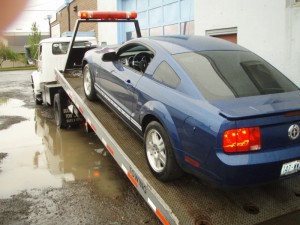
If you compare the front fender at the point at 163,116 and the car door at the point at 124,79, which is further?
the car door at the point at 124,79

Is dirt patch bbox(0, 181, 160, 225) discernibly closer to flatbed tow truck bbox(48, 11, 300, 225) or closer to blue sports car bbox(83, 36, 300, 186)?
flatbed tow truck bbox(48, 11, 300, 225)

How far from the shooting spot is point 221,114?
2.78m

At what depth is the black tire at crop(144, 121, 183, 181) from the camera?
336 cm

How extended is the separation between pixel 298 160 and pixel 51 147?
208 inches

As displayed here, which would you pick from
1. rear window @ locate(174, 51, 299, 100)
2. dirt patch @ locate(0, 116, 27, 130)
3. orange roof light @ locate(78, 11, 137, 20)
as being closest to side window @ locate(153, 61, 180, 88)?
rear window @ locate(174, 51, 299, 100)

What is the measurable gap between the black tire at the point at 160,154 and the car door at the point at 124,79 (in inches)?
23.5

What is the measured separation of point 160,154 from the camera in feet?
11.7

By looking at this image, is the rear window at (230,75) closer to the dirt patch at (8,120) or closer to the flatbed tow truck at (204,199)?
the flatbed tow truck at (204,199)

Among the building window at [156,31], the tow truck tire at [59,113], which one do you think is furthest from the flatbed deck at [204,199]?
the building window at [156,31]

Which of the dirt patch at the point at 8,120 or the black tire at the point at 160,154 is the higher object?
the black tire at the point at 160,154

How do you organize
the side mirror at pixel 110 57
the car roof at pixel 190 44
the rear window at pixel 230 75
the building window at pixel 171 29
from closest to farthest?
the rear window at pixel 230 75 < the car roof at pixel 190 44 < the side mirror at pixel 110 57 < the building window at pixel 171 29

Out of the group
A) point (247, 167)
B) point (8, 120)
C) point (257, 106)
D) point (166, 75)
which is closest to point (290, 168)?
point (247, 167)

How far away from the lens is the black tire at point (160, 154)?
11.0 feet

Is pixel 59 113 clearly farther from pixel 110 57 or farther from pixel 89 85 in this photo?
pixel 110 57
